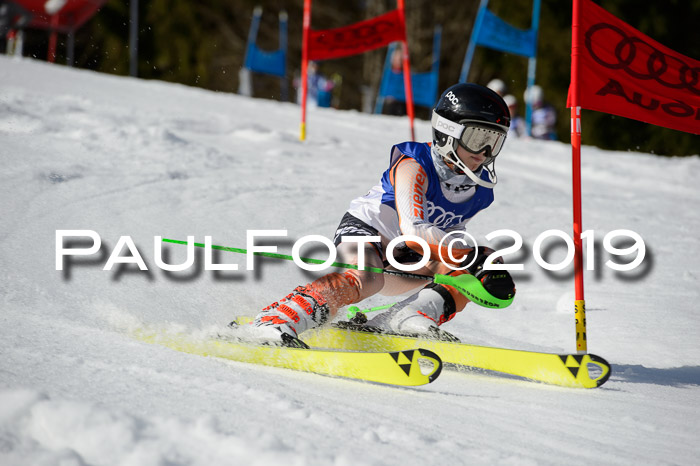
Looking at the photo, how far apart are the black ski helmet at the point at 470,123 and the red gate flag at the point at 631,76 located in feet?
1.84

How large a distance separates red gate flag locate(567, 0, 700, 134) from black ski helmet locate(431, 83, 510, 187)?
0.56 m

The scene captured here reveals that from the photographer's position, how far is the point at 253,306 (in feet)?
13.9

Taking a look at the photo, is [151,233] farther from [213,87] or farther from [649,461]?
[213,87]

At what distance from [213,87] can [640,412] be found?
88.3 ft

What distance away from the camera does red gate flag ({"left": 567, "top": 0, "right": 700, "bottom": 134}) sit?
12.3ft

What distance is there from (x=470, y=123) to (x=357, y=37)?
19.1 ft

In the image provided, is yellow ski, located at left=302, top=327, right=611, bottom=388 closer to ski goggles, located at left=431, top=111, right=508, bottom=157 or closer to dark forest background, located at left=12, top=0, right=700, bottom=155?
ski goggles, located at left=431, top=111, right=508, bottom=157

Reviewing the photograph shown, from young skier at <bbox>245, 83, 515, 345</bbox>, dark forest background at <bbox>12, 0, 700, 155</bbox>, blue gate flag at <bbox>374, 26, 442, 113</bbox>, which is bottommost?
young skier at <bbox>245, 83, 515, 345</bbox>

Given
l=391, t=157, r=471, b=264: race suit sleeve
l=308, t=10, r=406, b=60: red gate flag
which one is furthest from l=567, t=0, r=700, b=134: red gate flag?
l=308, t=10, r=406, b=60: red gate flag

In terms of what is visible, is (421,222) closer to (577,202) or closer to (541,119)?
(577,202)

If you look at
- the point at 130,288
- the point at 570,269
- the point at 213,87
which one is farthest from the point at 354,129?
the point at 213,87

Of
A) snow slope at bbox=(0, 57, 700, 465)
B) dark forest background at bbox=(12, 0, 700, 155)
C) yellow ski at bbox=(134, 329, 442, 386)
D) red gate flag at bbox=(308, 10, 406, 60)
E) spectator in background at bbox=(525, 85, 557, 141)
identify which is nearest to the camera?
snow slope at bbox=(0, 57, 700, 465)

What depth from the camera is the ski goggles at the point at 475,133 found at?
3.38 m

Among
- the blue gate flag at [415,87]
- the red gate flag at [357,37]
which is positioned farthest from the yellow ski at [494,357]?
the blue gate flag at [415,87]
